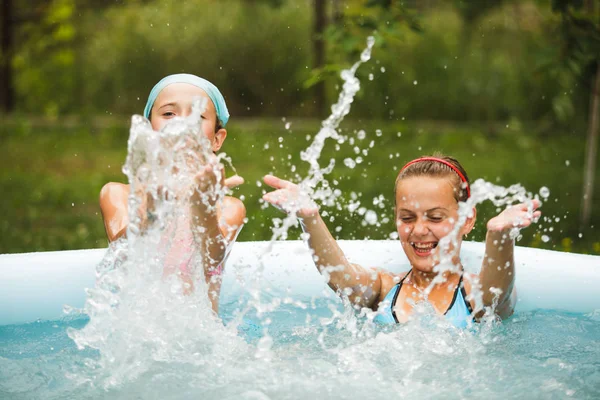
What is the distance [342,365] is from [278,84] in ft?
26.3

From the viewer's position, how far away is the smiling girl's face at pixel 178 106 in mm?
2908

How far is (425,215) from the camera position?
278 cm

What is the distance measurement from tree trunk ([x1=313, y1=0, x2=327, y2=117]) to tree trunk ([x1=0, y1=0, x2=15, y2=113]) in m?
3.79

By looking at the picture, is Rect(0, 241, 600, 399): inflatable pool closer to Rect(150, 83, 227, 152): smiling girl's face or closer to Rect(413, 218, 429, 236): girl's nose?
Rect(413, 218, 429, 236): girl's nose

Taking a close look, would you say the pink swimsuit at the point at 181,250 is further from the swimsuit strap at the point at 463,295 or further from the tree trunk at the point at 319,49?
the tree trunk at the point at 319,49

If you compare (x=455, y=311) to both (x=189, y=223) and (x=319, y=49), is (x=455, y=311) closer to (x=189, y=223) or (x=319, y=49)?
(x=189, y=223)

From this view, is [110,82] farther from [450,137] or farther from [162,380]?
[162,380]

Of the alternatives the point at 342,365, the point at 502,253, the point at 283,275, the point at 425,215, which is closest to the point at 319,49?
the point at 283,275

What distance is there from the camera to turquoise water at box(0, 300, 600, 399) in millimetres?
2354

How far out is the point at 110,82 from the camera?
10414 millimetres

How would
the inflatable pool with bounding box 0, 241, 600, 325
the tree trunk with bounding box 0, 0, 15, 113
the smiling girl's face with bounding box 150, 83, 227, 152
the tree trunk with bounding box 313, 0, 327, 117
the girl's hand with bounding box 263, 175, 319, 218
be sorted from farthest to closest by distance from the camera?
the tree trunk with bounding box 0, 0, 15, 113 < the tree trunk with bounding box 313, 0, 327, 117 < the inflatable pool with bounding box 0, 241, 600, 325 < the smiling girl's face with bounding box 150, 83, 227, 152 < the girl's hand with bounding box 263, 175, 319, 218

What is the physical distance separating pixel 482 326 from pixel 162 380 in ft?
3.65

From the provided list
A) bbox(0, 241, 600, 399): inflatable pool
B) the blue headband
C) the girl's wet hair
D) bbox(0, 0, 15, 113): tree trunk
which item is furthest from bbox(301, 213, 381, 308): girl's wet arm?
bbox(0, 0, 15, 113): tree trunk

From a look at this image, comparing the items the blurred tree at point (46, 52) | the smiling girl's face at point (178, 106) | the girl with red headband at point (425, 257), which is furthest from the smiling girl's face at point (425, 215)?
the blurred tree at point (46, 52)
